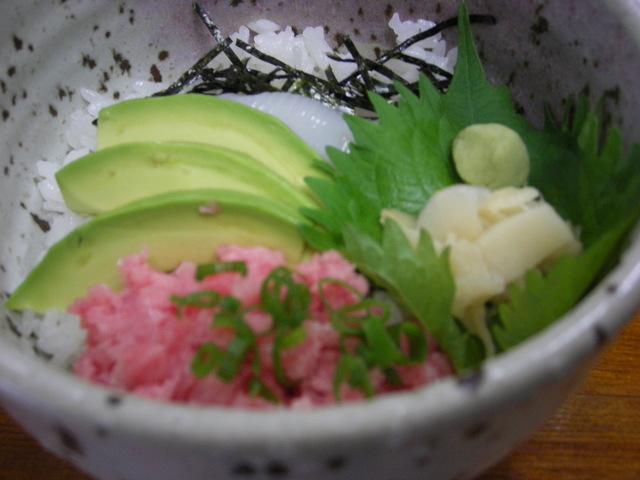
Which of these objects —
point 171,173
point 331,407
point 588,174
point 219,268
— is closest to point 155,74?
point 171,173

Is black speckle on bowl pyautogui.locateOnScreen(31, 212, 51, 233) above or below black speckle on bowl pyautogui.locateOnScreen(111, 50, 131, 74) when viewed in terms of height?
below

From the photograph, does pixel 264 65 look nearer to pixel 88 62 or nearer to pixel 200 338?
pixel 88 62

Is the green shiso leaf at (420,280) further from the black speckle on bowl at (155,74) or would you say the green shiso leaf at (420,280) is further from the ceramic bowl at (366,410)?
the black speckle on bowl at (155,74)

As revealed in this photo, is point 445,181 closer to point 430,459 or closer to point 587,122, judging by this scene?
point 587,122

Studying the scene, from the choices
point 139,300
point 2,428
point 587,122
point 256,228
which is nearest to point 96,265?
point 139,300

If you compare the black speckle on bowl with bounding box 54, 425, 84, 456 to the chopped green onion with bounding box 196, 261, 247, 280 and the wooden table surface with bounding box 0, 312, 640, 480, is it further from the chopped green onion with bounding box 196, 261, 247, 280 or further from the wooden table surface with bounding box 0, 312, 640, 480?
the wooden table surface with bounding box 0, 312, 640, 480

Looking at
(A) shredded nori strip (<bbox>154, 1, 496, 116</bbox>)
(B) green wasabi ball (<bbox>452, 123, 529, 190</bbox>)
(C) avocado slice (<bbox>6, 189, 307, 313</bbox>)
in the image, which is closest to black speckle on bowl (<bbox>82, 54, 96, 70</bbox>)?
(A) shredded nori strip (<bbox>154, 1, 496, 116</bbox>)

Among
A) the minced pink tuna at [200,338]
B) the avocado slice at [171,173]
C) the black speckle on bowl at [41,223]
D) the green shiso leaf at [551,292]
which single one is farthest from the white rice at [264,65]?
the green shiso leaf at [551,292]
